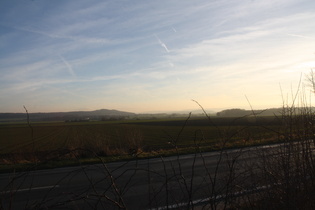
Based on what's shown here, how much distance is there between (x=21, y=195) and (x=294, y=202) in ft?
22.8

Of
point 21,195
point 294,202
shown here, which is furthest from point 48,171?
point 294,202

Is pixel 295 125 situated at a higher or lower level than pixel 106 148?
higher

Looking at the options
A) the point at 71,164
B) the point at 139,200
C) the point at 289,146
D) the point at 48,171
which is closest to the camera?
the point at 289,146

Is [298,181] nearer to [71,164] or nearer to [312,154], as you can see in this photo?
[312,154]

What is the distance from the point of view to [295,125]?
342 cm

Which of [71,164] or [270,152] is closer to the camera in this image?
[270,152]

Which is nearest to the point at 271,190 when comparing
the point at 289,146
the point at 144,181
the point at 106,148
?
the point at 289,146

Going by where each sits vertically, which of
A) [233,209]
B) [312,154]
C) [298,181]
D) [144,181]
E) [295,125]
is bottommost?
[144,181]

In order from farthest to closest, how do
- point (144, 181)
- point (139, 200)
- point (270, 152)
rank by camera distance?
point (144, 181) → point (139, 200) → point (270, 152)

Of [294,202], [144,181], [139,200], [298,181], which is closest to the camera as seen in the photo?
[294,202]

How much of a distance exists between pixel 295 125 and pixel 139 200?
14.3ft

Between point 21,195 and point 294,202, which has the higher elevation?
point 294,202

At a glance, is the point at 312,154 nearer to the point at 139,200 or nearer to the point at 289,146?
the point at 289,146

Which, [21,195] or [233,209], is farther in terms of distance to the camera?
[21,195]
